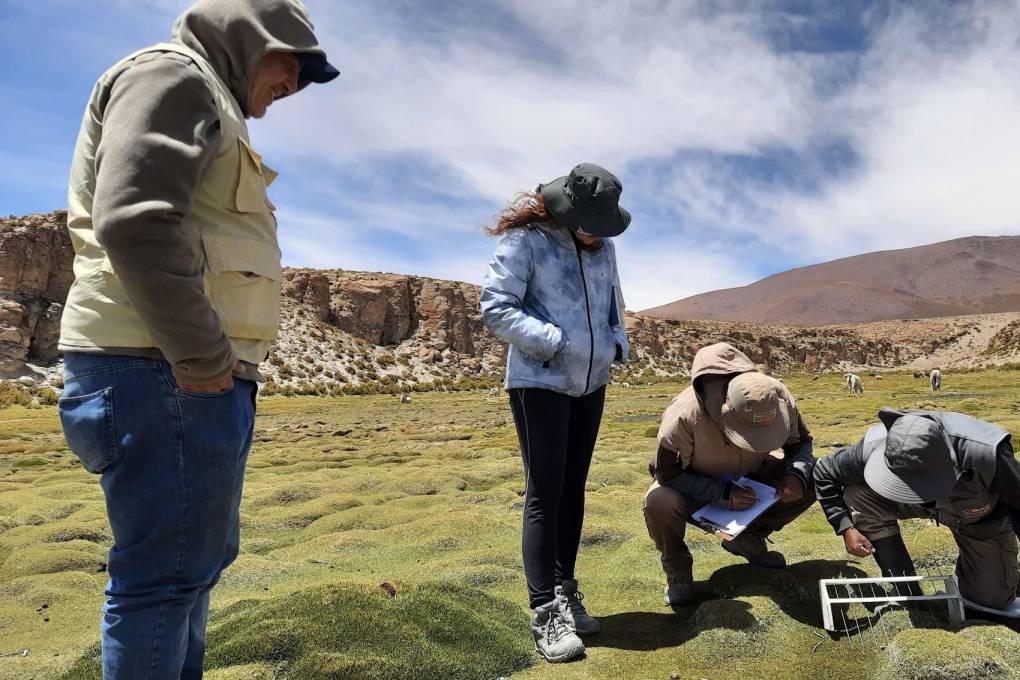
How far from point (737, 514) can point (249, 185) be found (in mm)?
3465

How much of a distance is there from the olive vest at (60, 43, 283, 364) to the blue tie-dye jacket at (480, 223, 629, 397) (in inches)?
65.7

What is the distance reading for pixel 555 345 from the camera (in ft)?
12.3

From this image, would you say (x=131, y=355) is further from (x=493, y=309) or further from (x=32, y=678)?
(x=32, y=678)

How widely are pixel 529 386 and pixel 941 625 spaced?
8.50 ft

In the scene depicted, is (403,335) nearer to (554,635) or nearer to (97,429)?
(554,635)

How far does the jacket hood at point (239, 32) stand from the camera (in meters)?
2.24

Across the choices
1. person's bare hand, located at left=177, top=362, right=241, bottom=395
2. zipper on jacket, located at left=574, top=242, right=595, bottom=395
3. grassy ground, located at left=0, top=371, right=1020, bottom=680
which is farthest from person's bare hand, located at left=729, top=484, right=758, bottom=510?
person's bare hand, located at left=177, top=362, right=241, bottom=395

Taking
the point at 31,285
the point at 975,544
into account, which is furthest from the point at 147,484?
the point at 31,285

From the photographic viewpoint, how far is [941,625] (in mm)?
3805

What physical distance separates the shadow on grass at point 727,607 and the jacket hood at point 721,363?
1.38m

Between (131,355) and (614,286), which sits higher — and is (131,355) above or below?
below

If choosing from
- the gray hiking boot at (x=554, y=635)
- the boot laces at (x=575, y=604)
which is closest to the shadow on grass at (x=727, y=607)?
the boot laces at (x=575, y=604)

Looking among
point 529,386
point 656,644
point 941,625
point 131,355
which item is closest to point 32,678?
point 131,355

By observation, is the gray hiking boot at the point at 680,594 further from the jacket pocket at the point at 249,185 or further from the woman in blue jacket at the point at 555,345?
the jacket pocket at the point at 249,185
